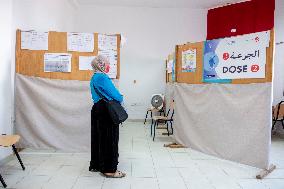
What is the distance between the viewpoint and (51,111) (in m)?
4.41

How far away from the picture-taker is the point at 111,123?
3463 mm

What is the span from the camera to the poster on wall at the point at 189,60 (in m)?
4.77

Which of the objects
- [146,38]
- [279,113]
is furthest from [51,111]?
[279,113]

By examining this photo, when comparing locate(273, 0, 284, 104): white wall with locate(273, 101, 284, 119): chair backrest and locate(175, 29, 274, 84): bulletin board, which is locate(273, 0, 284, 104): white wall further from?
locate(175, 29, 274, 84): bulletin board

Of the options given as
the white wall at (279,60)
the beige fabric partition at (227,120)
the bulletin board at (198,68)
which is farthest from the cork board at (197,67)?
the white wall at (279,60)

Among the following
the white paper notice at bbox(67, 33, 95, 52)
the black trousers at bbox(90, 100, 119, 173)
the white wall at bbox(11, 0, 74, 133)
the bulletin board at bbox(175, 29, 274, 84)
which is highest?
the white wall at bbox(11, 0, 74, 133)

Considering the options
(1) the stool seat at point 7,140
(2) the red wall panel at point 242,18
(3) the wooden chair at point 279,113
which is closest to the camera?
(1) the stool seat at point 7,140

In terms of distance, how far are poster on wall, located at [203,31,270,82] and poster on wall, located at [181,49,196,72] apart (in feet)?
0.94

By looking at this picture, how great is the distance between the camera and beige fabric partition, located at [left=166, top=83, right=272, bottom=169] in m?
3.59

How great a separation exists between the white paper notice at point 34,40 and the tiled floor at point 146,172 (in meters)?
1.66

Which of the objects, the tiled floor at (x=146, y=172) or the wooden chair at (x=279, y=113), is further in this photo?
the wooden chair at (x=279, y=113)

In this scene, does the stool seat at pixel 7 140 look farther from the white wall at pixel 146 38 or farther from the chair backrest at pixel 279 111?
the chair backrest at pixel 279 111

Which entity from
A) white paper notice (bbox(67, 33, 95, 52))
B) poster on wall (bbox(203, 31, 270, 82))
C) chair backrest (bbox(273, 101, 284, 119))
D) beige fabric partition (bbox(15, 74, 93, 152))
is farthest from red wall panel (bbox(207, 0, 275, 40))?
beige fabric partition (bbox(15, 74, 93, 152))

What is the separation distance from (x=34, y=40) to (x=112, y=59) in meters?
1.24
